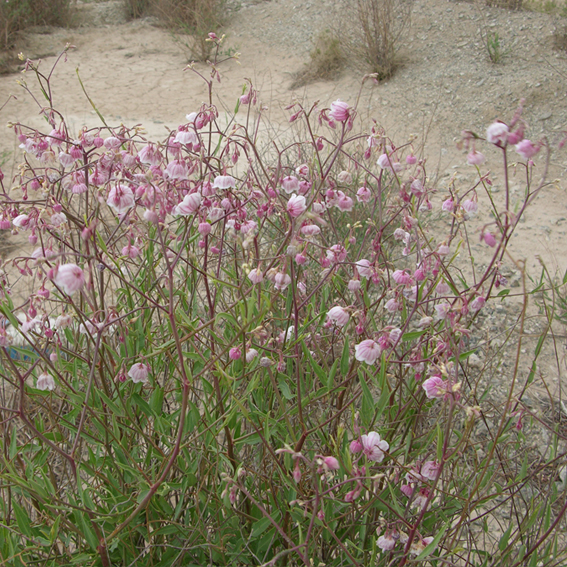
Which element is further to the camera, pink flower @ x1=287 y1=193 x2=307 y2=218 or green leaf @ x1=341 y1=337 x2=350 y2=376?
green leaf @ x1=341 y1=337 x2=350 y2=376

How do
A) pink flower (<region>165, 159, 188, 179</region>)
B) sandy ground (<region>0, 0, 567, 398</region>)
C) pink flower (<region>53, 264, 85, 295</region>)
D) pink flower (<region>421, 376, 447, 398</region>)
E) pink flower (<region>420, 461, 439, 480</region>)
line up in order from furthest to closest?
sandy ground (<region>0, 0, 567, 398</region>) < pink flower (<region>165, 159, 188, 179</region>) < pink flower (<region>420, 461, 439, 480</region>) < pink flower (<region>421, 376, 447, 398</region>) < pink flower (<region>53, 264, 85, 295</region>)

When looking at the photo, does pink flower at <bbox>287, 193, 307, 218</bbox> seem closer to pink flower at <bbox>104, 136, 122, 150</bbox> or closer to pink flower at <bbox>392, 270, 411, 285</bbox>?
pink flower at <bbox>392, 270, 411, 285</bbox>

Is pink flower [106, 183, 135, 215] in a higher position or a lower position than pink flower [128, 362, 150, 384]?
higher

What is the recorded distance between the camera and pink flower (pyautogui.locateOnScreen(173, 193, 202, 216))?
1355 mm

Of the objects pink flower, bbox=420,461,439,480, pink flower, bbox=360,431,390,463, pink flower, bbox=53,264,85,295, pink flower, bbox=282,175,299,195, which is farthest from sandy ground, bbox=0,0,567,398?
pink flower, bbox=53,264,85,295

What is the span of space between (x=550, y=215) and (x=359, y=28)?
17.2ft

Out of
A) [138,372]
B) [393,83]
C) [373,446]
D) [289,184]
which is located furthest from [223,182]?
[393,83]

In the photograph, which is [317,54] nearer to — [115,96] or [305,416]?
[115,96]

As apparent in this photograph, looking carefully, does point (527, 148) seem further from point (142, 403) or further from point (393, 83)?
point (393, 83)

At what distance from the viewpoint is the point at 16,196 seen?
4.77m

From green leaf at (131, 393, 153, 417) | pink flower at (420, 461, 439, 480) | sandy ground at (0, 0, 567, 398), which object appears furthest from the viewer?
sandy ground at (0, 0, 567, 398)

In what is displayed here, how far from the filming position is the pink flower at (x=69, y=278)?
99cm

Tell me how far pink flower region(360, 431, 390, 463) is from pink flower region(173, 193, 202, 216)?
712 millimetres

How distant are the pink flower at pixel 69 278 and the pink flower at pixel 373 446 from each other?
723mm
